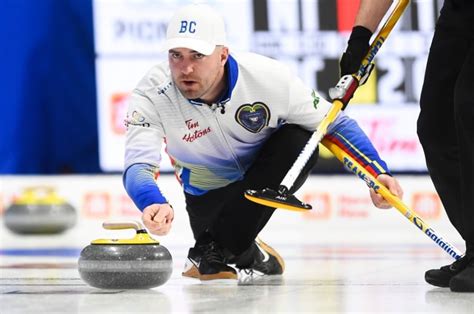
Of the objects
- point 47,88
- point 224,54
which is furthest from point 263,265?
point 47,88

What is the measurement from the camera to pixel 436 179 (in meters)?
3.64

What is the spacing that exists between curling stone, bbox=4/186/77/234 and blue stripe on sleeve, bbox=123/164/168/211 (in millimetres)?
4232

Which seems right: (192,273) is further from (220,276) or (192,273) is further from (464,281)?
(464,281)

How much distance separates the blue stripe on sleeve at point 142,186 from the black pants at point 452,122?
863 millimetres

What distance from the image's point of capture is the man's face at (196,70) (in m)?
3.54

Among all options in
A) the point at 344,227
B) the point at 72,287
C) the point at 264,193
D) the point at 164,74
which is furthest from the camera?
the point at 344,227

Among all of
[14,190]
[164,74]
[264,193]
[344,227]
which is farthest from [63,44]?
[264,193]

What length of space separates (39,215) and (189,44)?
175 inches

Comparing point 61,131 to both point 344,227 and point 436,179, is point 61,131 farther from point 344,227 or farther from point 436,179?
point 436,179

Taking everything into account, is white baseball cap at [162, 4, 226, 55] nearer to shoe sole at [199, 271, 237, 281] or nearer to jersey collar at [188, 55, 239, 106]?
jersey collar at [188, 55, 239, 106]

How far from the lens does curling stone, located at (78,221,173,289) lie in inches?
132

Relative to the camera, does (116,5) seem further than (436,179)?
Yes

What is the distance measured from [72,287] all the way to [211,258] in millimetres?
584

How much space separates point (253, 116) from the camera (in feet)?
12.6
